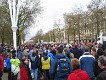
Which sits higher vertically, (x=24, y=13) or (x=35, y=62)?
(x=24, y=13)

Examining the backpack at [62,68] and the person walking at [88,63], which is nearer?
the backpack at [62,68]

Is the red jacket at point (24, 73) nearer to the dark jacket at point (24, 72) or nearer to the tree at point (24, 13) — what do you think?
the dark jacket at point (24, 72)

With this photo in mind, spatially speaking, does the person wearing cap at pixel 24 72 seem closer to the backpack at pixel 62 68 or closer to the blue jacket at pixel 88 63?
the backpack at pixel 62 68

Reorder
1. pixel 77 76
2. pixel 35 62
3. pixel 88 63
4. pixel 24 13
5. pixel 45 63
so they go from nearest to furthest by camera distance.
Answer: pixel 77 76
pixel 88 63
pixel 45 63
pixel 35 62
pixel 24 13

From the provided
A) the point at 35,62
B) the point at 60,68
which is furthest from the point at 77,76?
the point at 35,62

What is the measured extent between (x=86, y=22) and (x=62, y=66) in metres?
56.6

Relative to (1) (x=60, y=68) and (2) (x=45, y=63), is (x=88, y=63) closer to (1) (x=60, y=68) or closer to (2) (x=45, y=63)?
(1) (x=60, y=68)

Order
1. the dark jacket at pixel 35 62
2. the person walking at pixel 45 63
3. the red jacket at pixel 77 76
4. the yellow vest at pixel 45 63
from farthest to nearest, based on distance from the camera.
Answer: the dark jacket at pixel 35 62, the yellow vest at pixel 45 63, the person walking at pixel 45 63, the red jacket at pixel 77 76

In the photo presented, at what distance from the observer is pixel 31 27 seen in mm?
50812

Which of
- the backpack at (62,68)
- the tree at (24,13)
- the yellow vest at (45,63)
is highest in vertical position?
the tree at (24,13)

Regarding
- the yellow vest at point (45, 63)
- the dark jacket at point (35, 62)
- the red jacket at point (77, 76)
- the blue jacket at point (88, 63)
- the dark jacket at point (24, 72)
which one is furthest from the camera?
the dark jacket at point (35, 62)

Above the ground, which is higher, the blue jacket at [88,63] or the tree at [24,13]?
the tree at [24,13]

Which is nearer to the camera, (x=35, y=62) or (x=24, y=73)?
(x=24, y=73)

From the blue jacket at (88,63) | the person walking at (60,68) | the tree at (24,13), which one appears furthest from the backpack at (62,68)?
the tree at (24,13)
